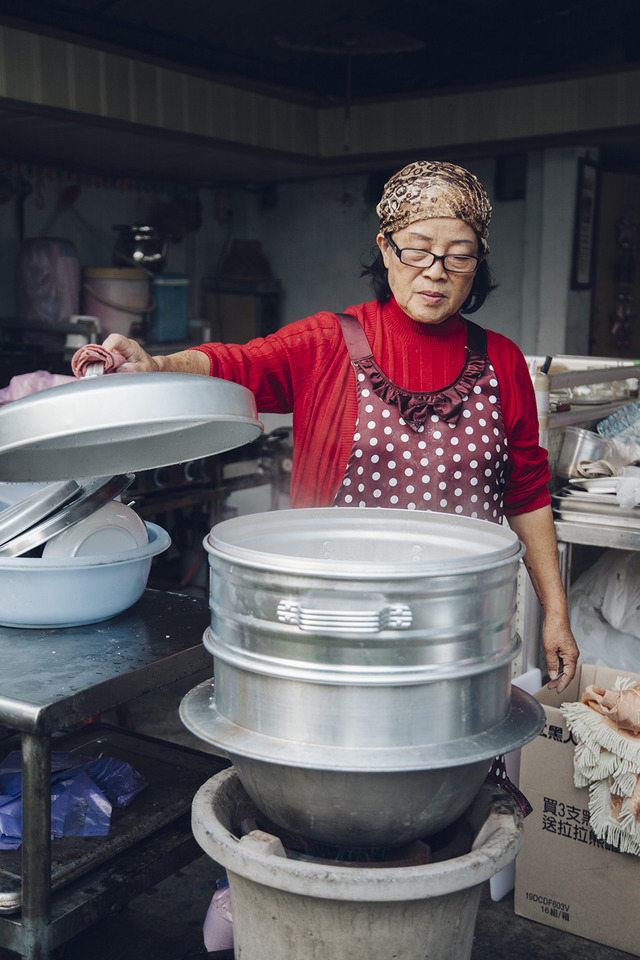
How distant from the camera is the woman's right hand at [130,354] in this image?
151cm

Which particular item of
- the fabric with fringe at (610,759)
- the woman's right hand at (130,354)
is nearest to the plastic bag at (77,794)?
the woman's right hand at (130,354)

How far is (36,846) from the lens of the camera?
152 cm

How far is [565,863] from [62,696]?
148cm

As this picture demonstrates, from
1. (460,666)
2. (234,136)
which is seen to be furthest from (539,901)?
(234,136)

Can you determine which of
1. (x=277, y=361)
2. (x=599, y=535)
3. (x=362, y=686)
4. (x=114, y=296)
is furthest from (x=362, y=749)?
(x=114, y=296)

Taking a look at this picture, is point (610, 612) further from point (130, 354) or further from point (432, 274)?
point (130, 354)

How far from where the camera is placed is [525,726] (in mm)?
1268

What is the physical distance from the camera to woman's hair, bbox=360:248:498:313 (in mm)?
1929

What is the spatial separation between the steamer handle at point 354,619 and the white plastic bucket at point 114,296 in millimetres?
4006

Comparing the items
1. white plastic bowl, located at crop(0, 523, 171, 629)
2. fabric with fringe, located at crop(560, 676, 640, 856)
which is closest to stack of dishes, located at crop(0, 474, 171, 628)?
white plastic bowl, located at crop(0, 523, 171, 629)

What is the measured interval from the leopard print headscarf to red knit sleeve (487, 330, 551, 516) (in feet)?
0.92

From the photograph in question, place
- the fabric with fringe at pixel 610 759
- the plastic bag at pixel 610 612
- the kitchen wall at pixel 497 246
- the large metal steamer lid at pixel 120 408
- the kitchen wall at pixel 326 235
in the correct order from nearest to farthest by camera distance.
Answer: the large metal steamer lid at pixel 120 408 < the fabric with fringe at pixel 610 759 < the plastic bag at pixel 610 612 < the kitchen wall at pixel 326 235 < the kitchen wall at pixel 497 246

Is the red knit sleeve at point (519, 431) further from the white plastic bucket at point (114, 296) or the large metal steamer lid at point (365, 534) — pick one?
the white plastic bucket at point (114, 296)

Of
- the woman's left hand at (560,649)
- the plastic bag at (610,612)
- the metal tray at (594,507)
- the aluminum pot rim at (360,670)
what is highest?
the aluminum pot rim at (360,670)
